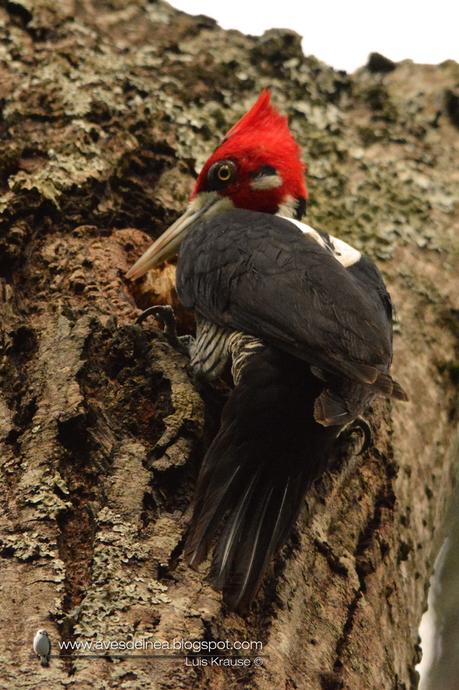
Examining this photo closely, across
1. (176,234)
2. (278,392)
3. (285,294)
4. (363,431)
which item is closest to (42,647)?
(278,392)

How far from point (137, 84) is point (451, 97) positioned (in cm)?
142

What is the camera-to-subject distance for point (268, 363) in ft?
7.32

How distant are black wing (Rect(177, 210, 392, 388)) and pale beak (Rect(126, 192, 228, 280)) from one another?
9cm

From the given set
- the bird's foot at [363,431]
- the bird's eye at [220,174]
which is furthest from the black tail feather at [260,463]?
the bird's eye at [220,174]

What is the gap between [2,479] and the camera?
1975 mm

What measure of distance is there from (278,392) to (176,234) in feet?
3.04

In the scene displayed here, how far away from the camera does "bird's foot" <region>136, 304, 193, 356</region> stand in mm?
2553

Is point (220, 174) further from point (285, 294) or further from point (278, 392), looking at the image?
point (278, 392)

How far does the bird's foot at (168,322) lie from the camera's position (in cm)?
255

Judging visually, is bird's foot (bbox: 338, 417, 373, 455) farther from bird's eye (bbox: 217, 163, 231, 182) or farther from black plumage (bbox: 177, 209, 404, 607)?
bird's eye (bbox: 217, 163, 231, 182)

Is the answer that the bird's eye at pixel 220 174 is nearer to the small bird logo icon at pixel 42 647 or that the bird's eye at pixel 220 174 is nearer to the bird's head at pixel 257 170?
the bird's head at pixel 257 170

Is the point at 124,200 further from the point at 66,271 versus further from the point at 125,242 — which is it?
the point at 66,271

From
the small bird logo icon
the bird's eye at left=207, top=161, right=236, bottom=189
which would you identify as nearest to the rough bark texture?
the small bird logo icon

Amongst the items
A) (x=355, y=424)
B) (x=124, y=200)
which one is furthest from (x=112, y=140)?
(x=355, y=424)
